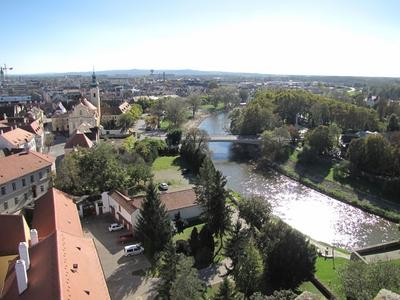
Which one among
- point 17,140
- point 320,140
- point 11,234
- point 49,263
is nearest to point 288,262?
point 49,263

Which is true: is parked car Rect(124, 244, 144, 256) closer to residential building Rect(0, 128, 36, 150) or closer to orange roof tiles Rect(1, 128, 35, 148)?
residential building Rect(0, 128, 36, 150)

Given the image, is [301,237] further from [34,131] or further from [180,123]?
[180,123]

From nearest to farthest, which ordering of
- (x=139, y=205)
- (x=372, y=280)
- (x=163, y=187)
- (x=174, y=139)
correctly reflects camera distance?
(x=372, y=280), (x=139, y=205), (x=163, y=187), (x=174, y=139)

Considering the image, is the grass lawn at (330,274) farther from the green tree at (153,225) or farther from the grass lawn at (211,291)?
the green tree at (153,225)

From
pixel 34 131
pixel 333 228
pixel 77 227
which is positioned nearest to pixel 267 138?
pixel 333 228

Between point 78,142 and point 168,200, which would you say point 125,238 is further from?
point 78,142

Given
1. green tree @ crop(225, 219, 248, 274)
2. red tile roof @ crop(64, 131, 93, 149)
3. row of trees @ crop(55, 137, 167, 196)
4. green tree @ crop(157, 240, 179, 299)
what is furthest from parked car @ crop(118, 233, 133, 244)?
red tile roof @ crop(64, 131, 93, 149)
